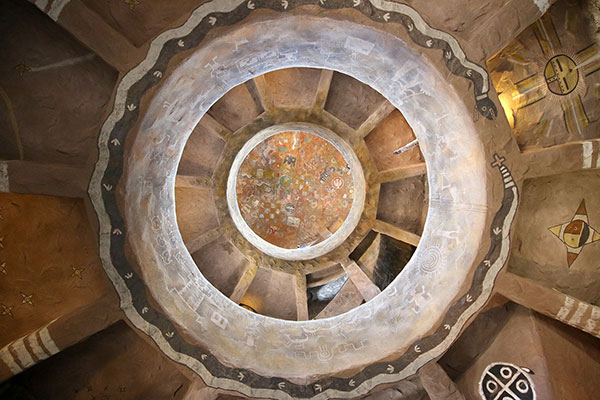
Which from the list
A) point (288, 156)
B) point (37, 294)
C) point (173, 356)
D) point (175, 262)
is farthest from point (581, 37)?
point (288, 156)

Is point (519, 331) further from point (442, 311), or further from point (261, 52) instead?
point (261, 52)

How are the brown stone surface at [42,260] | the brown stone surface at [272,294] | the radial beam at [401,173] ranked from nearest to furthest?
the brown stone surface at [42,260], the radial beam at [401,173], the brown stone surface at [272,294]

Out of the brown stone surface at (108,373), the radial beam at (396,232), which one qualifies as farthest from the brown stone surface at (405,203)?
the brown stone surface at (108,373)

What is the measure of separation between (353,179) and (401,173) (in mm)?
1187

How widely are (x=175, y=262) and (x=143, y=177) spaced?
1461 mm

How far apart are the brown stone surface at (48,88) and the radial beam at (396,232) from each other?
5.43 metres

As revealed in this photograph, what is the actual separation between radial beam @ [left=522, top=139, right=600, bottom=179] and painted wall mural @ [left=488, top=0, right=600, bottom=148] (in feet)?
1.12

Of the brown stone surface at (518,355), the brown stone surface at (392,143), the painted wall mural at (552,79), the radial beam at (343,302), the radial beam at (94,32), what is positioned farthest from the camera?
the radial beam at (343,302)

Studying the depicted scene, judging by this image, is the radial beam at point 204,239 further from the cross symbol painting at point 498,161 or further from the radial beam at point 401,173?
the cross symbol painting at point 498,161

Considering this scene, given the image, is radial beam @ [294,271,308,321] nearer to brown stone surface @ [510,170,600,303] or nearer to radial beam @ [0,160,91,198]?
brown stone surface @ [510,170,600,303]

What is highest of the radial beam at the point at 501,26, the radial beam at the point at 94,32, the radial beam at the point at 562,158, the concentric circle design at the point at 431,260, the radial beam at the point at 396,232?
the radial beam at the point at 501,26

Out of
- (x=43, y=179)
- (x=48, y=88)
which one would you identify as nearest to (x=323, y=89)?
(x=48, y=88)

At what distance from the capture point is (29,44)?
14.6 ft

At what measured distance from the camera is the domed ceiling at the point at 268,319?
4559 mm
